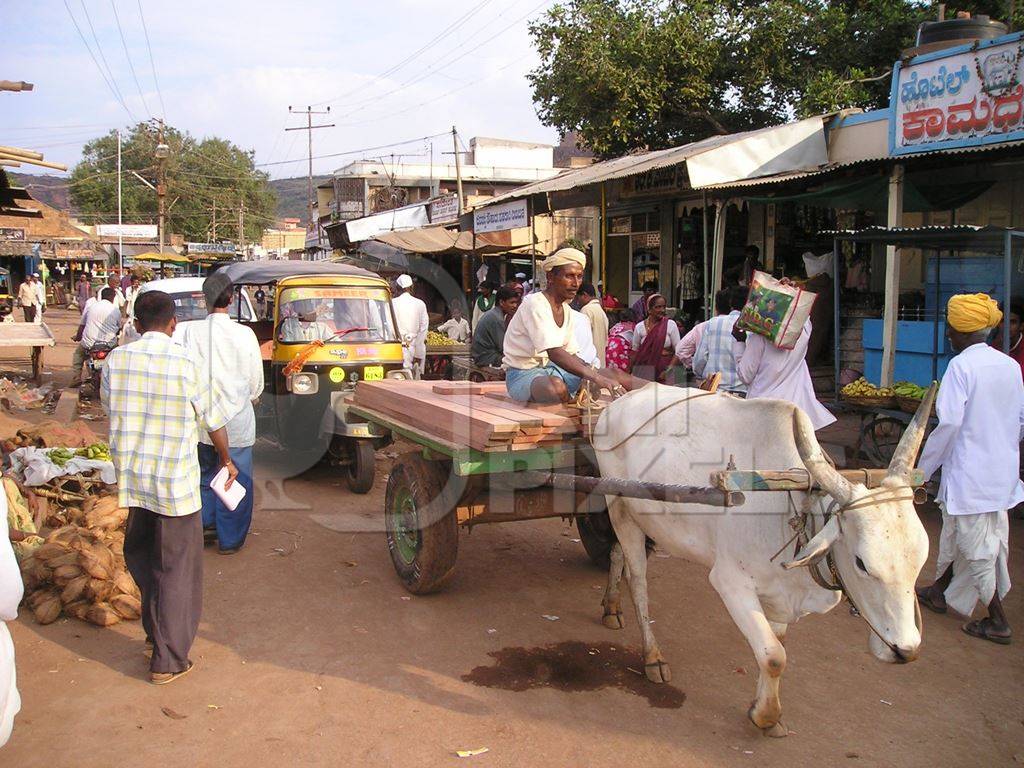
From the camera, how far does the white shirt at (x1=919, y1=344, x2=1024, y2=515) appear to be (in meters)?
4.72

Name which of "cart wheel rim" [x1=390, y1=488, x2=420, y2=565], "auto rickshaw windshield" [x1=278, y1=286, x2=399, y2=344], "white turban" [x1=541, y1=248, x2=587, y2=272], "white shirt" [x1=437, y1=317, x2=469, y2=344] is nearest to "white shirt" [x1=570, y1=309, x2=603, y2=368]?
"white turban" [x1=541, y1=248, x2=587, y2=272]

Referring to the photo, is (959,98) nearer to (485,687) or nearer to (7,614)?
(485,687)

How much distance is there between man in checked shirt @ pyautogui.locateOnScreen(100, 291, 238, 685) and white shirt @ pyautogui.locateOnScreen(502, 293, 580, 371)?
6.14ft

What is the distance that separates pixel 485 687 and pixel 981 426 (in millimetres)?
3195

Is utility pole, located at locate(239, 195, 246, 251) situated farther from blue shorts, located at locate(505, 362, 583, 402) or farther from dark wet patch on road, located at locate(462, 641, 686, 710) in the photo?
dark wet patch on road, located at locate(462, 641, 686, 710)

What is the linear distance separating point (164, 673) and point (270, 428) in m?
5.00

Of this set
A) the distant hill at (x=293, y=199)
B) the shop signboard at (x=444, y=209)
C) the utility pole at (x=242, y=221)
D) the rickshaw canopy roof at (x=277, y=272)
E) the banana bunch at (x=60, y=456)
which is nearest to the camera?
the banana bunch at (x=60, y=456)

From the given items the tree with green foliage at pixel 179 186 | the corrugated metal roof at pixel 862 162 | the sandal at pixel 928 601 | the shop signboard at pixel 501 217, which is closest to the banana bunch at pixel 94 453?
the sandal at pixel 928 601

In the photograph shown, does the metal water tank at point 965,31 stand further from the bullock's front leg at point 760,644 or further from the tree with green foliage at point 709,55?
the bullock's front leg at point 760,644

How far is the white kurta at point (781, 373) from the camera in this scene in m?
5.95

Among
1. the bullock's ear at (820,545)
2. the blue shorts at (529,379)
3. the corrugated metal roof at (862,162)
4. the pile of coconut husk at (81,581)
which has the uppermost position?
the corrugated metal roof at (862,162)

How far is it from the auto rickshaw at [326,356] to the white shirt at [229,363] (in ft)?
5.23

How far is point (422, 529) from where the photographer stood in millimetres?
5184

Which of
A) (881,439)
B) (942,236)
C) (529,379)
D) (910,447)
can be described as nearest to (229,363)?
(529,379)
